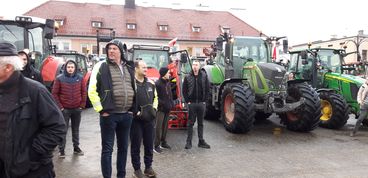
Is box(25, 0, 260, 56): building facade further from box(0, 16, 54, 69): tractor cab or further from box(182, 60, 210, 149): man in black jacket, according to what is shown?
box(182, 60, 210, 149): man in black jacket

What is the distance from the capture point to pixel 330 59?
38.7 feet

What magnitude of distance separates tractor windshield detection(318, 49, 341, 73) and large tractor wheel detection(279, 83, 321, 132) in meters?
2.70

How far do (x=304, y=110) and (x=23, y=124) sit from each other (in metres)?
7.38

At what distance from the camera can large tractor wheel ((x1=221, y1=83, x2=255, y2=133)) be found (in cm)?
841

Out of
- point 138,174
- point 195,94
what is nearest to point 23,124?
point 138,174

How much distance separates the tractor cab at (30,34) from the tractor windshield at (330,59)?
778 centimetres

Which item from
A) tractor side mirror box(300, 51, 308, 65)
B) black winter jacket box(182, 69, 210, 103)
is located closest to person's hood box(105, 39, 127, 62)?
black winter jacket box(182, 69, 210, 103)

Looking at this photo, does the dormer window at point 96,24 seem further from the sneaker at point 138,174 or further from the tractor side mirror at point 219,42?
the sneaker at point 138,174

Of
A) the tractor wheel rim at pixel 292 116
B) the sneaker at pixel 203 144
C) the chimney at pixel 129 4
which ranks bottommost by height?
the sneaker at pixel 203 144

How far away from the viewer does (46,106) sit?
2.79m

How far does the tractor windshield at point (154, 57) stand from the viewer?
10391mm

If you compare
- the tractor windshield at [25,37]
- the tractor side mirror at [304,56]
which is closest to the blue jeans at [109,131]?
the tractor windshield at [25,37]

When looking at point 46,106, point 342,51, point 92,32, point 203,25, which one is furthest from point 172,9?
point 46,106

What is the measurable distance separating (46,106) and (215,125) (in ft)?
25.8
